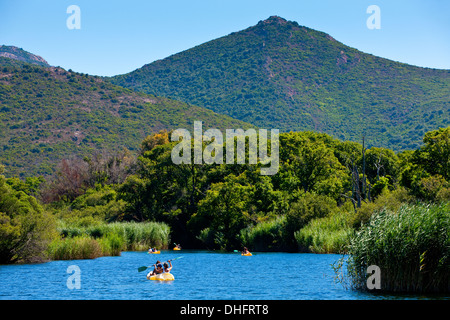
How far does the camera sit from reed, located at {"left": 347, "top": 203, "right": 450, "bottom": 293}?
71.3 feet

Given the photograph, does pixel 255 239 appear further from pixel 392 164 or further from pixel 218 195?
pixel 392 164

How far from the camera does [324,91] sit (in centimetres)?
16262

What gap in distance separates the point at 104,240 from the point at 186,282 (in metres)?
19.5

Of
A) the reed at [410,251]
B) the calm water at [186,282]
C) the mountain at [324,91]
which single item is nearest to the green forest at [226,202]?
the calm water at [186,282]

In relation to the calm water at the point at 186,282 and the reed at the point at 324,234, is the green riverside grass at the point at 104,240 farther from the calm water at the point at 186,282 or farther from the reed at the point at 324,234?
the reed at the point at 324,234

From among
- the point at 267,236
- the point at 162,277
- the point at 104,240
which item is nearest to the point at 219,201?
the point at 267,236

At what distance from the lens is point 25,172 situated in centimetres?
10600

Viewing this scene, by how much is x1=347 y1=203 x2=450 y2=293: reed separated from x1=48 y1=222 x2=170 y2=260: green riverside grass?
2450 cm

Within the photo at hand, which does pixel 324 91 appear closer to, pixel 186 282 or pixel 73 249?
pixel 73 249

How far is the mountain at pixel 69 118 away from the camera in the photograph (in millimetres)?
112812

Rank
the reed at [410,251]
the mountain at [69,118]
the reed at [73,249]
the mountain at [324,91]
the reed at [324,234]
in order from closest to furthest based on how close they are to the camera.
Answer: the reed at [410,251] < the reed at [73,249] < the reed at [324,234] < the mountain at [69,118] < the mountain at [324,91]

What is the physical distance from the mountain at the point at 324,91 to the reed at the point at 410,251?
101118 mm

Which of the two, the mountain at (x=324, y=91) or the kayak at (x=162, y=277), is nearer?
the kayak at (x=162, y=277)
